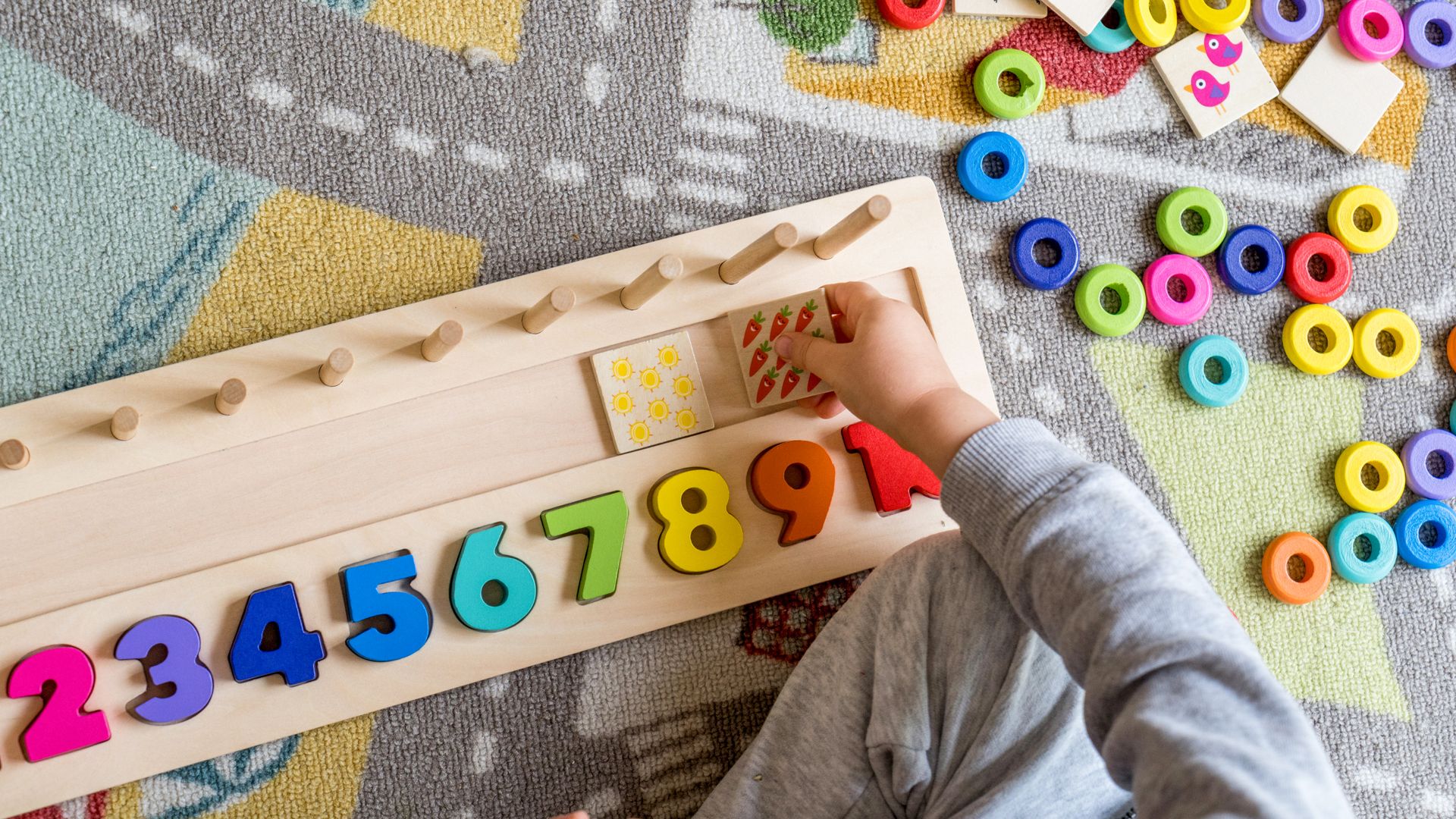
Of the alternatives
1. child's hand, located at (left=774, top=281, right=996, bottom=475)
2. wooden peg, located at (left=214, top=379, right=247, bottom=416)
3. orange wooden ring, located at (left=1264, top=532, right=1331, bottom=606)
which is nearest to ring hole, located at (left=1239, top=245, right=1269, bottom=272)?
orange wooden ring, located at (left=1264, top=532, right=1331, bottom=606)

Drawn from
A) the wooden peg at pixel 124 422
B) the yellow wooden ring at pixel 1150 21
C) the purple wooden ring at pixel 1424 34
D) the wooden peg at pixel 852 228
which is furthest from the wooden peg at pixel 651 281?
the purple wooden ring at pixel 1424 34

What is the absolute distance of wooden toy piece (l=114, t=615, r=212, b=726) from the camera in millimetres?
641

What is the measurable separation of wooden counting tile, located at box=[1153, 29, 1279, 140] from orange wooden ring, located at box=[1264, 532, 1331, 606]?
0.33 meters

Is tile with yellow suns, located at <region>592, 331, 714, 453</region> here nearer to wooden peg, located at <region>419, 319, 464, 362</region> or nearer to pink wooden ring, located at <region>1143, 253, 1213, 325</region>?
wooden peg, located at <region>419, 319, 464, 362</region>

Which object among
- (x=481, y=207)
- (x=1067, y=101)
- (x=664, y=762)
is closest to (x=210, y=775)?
(x=664, y=762)

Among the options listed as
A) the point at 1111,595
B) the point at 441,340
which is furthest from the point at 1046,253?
the point at 441,340

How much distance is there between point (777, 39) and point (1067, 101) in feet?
0.77

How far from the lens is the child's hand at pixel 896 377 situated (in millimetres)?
630

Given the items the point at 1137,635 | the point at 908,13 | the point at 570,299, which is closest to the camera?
the point at 1137,635

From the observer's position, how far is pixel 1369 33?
848 mm

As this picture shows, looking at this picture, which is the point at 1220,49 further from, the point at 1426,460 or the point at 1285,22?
the point at 1426,460

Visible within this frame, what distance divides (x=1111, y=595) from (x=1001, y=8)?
0.49 meters

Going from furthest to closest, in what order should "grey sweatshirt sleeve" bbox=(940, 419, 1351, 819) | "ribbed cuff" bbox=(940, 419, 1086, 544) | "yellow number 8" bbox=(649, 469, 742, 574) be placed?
"yellow number 8" bbox=(649, 469, 742, 574), "ribbed cuff" bbox=(940, 419, 1086, 544), "grey sweatshirt sleeve" bbox=(940, 419, 1351, 819)

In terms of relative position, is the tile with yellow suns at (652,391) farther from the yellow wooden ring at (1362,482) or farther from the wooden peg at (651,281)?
the yellow wooden ring at (1362,482)
